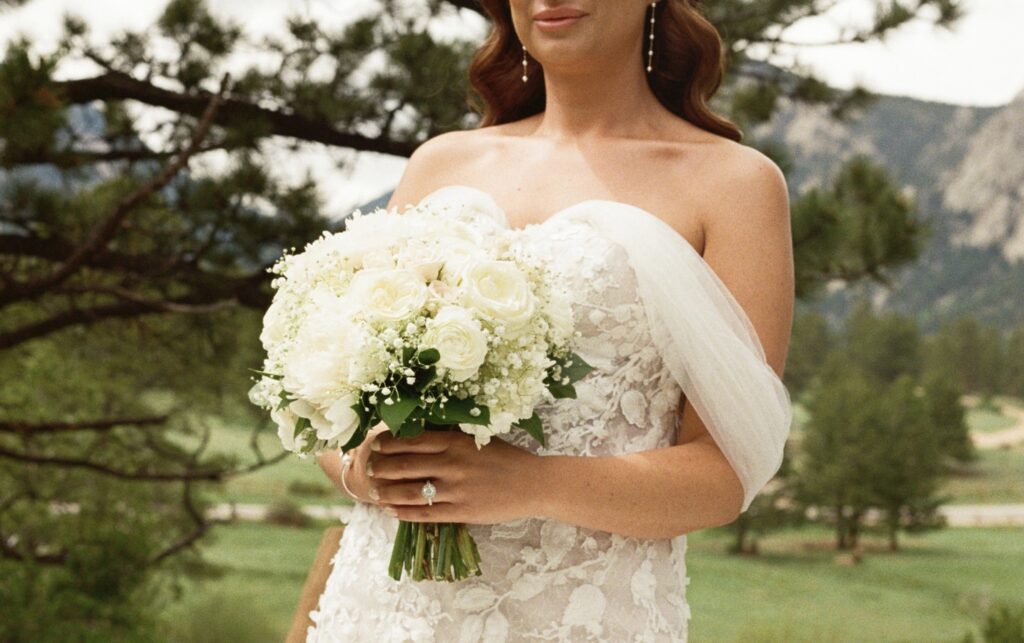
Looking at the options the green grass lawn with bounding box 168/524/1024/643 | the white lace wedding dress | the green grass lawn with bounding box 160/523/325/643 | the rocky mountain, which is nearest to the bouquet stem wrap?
the white lace wedding dress

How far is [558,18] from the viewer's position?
Result: 1.92m

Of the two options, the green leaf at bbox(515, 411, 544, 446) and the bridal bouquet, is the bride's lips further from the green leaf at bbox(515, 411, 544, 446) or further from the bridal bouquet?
the green leaf at bbox(515, 411, 544, 446)

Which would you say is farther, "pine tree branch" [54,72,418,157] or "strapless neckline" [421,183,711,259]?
"pine tree branch" [54,72,418,157]

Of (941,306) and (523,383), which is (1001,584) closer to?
(941,306)

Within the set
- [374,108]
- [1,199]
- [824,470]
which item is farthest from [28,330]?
[824,470]

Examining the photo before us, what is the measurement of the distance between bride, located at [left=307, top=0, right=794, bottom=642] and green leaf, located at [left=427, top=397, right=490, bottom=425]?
4.0 inches

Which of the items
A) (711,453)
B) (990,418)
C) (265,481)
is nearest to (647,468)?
(711,453)

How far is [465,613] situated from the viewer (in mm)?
1818

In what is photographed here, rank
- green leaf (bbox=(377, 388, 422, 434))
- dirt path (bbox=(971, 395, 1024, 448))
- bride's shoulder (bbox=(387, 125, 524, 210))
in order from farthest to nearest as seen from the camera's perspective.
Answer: dirt path (bbox=(971, 395, 1024, 448)) → bride's shoulder (bbox=(387, 125, 524, 210)) → green leaf (bbox=(377, 388, 422, 434))

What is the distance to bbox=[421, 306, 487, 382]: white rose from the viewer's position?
1480mm

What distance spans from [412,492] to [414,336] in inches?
9.7

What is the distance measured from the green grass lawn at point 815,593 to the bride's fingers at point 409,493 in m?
13.7

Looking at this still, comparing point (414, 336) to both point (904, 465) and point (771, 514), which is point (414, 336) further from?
point (904, 465)

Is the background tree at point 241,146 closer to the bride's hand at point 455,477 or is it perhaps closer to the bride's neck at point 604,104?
the bride's neck at point 604,104
